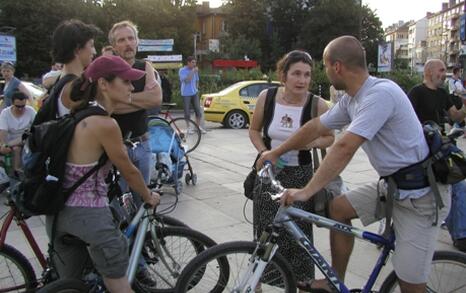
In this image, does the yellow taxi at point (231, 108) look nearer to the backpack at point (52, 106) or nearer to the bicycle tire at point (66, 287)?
the backpack at point (52, 106)

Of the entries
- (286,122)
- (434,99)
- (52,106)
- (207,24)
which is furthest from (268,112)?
(207,24)

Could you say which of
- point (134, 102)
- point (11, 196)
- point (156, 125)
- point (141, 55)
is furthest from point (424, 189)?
point (141, 55)

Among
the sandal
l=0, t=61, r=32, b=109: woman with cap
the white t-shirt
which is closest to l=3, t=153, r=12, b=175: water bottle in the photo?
the white t-shirt

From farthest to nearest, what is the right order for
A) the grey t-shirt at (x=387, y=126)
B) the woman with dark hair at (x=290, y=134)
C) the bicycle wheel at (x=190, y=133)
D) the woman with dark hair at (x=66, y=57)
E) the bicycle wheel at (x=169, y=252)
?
the bicycle wheel at (x=190, y=133), the woman with dark hair at (x=290, y=134), the bicycle wheel at (x=169, y=252), the woman with dark hair at (x=66, y=57), the grey t-shirt at (x=387, y=126)

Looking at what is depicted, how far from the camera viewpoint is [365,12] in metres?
56.6

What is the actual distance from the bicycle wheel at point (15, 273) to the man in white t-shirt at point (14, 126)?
355 centimetres

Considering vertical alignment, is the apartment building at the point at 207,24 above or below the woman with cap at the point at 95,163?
above

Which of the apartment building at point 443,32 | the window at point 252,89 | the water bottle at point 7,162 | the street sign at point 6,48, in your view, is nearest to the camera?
the water bottle at point 7,162

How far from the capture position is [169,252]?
3.31m

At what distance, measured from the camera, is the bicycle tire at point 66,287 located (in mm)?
2572

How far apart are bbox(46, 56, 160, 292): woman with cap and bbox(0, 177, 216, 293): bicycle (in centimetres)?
51

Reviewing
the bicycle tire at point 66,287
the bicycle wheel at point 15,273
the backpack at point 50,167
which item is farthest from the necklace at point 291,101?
the bicycle wheel at point 15,273

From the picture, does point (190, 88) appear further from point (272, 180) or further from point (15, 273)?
point (272, 180)

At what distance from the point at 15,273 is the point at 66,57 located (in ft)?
4.71
